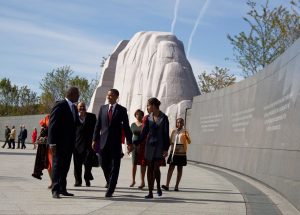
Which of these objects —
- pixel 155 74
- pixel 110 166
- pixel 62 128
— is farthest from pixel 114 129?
pixel 155 74

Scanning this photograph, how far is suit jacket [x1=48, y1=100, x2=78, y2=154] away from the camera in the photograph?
9594 mm

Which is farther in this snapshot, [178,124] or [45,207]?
[178,124]

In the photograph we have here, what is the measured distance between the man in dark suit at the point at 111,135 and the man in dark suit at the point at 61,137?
1.61 ft

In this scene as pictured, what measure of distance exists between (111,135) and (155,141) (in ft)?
2.48

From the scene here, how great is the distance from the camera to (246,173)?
15.9 metres

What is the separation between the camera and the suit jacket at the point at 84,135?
11516mm

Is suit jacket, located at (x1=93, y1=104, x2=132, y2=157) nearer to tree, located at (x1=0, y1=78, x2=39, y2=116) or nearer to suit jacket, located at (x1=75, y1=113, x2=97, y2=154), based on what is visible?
suit jacket, located at (x1=75, y1=113, x2=97, y2=154)

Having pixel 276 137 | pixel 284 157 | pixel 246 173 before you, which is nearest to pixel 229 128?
pixel 246 173

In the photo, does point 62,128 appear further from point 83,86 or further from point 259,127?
point 83,86

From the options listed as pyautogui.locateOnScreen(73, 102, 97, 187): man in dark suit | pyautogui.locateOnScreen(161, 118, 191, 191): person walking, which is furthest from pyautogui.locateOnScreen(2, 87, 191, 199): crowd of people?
pyautogui.locateOnScreen(161, 118, 191, 191): person walking

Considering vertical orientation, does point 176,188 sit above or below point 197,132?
below

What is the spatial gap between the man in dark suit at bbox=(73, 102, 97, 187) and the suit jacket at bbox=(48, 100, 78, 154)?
169 cm

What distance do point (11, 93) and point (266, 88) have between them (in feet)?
261

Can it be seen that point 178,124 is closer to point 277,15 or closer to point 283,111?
point 283,111
